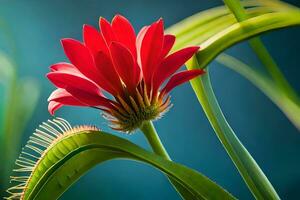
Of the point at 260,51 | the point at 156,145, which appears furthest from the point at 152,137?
the point at 260,51

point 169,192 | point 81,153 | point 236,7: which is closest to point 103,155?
point 81,153

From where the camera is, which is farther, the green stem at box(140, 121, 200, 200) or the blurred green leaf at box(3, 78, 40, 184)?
the blurred green leaf at box(3, 78, 40, 184)

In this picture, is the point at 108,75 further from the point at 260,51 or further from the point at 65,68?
the point at 260,51

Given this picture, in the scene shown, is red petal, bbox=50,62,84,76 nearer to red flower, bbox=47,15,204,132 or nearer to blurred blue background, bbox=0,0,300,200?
red flower, bbox=47,15,204,132

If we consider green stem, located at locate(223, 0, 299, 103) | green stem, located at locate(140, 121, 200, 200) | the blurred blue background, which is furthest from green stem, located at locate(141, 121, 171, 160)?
the blurred blue background

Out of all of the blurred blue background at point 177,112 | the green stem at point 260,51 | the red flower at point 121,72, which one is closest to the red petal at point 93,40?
the red flower at point 121,72

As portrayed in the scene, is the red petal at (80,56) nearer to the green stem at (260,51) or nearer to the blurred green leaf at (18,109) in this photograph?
the green stem at (260,51)
